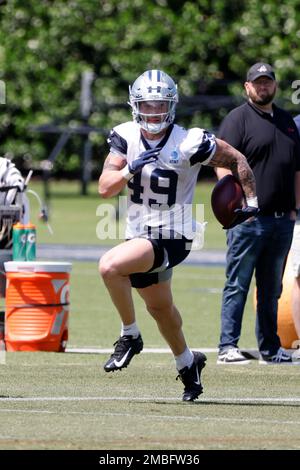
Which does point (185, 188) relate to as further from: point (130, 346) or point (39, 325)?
point (39, 325)

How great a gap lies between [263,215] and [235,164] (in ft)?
5.48

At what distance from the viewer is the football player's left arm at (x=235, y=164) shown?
8.34 meters

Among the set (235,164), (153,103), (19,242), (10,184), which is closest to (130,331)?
(235,164)

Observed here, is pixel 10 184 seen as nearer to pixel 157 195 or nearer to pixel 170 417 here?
pixel 157 195

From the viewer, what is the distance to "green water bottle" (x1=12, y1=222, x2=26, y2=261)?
427 inches

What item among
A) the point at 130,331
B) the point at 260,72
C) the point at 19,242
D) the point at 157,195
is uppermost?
the point at 260,72

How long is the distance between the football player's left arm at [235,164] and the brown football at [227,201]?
5 centimetres

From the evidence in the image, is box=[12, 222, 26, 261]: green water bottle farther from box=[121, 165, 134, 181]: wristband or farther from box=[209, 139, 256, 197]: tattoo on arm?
box=[121, 165, 134, 181]: wristband

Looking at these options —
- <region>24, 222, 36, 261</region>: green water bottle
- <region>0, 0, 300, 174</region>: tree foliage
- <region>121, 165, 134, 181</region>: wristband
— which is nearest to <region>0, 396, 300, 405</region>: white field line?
<region>121, 165, 134, 181</region>: wristband

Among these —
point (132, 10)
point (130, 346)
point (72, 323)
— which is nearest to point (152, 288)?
point (130, 346)

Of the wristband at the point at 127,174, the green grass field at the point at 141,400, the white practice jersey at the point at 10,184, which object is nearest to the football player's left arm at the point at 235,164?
the wristband at the point at 127,174

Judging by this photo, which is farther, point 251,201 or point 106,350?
point 106,350

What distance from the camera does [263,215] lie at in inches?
396
